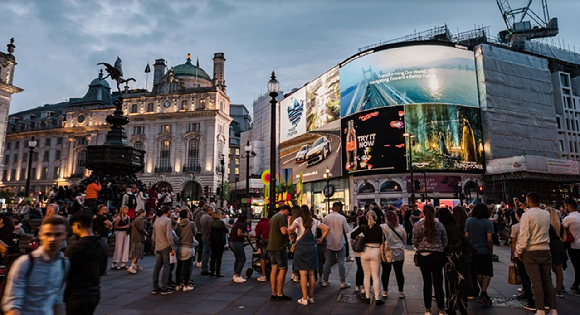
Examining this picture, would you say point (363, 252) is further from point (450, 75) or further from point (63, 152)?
point (63, 152)

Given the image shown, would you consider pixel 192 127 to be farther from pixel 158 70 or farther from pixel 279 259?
pixel 279 259

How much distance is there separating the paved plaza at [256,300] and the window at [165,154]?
50.1 metres

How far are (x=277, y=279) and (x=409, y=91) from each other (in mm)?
39599

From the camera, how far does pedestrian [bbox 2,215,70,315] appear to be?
288cm

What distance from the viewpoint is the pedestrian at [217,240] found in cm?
931

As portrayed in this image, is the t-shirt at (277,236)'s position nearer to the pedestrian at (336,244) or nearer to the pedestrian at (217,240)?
the pedestrian at (336,244)

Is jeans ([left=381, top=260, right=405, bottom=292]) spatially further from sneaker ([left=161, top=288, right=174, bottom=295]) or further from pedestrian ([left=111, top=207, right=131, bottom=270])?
pedestrian ([left=111, top=207, right=131, bottom=270])

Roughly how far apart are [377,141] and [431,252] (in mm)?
38553

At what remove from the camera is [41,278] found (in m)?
3.04

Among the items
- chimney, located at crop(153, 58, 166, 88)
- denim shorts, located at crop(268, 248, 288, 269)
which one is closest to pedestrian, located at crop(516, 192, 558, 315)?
denim shorts, located at crop(268, 248, 288, 269)

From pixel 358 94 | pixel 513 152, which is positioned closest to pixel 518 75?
pixel 513 152

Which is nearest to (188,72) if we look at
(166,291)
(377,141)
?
(377,141)

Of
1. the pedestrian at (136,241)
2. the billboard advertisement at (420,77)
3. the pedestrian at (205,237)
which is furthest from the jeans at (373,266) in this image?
the billboard advertisement at (420,77)

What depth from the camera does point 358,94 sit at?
46.2m
